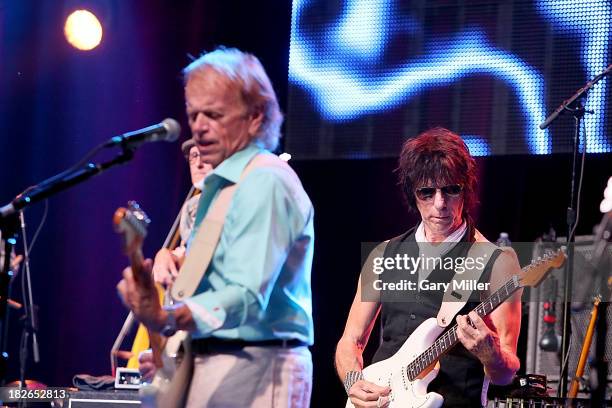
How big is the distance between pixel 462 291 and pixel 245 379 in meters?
1.72

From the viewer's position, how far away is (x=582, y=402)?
4152 mm

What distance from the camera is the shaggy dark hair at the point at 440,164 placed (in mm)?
4512

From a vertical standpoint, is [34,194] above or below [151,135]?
below

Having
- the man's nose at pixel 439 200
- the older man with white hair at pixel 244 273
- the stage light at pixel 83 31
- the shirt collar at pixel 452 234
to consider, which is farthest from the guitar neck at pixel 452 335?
the stage light at pixel 83 31

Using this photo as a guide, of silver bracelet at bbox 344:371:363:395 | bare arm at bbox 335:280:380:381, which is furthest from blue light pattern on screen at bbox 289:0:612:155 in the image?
silver bracelet at bbox 344:371:363:395

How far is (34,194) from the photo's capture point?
11.1ft

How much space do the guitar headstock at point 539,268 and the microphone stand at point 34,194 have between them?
181 cm

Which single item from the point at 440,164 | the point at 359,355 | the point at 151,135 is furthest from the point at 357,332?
the point at 151,135

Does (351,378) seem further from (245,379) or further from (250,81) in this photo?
(250,81)

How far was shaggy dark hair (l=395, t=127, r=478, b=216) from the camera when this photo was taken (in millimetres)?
4512

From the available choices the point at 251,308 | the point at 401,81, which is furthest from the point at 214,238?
the point at 401,81

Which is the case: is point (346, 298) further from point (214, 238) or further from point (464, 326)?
point (214, 238)

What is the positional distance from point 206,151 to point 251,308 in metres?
0.61

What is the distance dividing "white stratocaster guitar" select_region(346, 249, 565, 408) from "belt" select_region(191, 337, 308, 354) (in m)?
1.42
